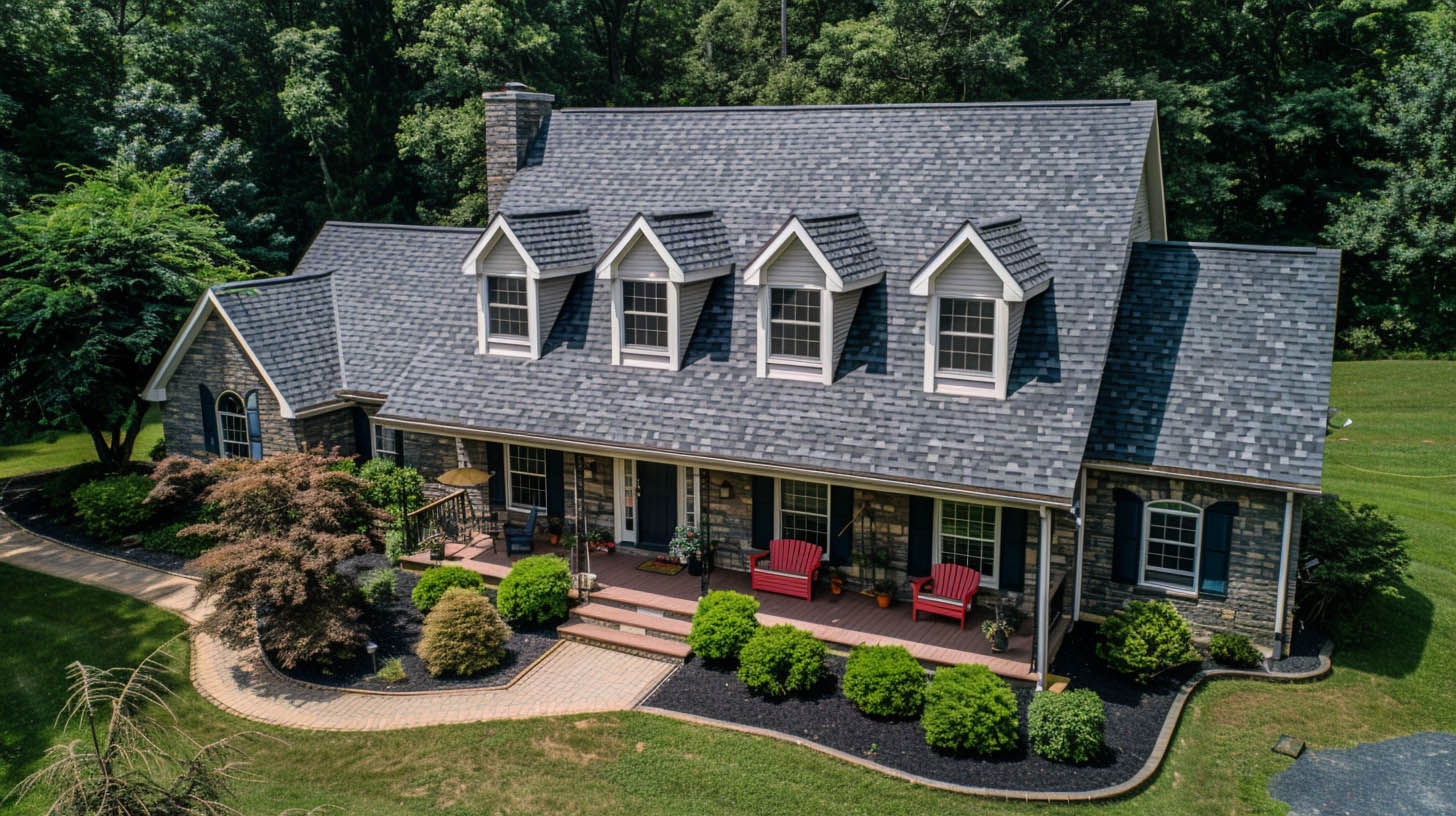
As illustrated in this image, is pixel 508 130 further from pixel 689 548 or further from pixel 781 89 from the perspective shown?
pixel 781 89

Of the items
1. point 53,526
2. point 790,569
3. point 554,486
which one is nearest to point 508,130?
point 554,486

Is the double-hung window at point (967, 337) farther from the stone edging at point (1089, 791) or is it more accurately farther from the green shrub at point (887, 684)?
the stone edging at point (1089, 791)

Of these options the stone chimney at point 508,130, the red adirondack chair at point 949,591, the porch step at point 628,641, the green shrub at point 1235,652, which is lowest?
the porch step at point 628,641

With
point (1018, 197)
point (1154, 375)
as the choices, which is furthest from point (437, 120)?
point (1154, 375)

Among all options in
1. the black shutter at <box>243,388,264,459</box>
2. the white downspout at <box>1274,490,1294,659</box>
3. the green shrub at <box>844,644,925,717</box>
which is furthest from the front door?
the white downspout at <box>1274,490,1294,659</box>

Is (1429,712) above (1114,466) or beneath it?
beneath

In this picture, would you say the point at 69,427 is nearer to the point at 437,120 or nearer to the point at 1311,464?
the point at 437,120

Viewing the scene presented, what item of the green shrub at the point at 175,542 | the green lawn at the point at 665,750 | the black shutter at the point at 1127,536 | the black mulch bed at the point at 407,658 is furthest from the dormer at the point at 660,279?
the green shrub at the point at 175,542
